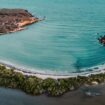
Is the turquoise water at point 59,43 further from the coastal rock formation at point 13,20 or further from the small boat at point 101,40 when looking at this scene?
the coastal rock formation at point 13,20

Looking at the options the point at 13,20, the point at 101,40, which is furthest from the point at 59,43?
the point at 13,20

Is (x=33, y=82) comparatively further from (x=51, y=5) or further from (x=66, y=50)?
(x=51, y=5)

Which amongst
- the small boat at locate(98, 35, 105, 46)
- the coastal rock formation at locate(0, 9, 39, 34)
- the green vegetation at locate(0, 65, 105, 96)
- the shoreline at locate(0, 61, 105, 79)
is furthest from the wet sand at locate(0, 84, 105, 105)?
the coastal rock formation at locate(0, 9, 39, 34)

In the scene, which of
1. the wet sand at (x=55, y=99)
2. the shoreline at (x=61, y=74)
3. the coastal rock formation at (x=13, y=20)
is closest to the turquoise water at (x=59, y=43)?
the shoreline at (x=61, y=74)

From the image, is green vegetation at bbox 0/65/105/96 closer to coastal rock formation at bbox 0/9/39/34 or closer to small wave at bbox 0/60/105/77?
small wave at bbox 0/60/105/77

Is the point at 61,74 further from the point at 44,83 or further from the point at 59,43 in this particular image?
the point at 59,43
